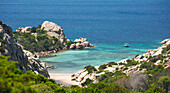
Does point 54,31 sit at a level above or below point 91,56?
above

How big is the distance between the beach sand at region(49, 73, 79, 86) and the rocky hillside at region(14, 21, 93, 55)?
88.8 feet

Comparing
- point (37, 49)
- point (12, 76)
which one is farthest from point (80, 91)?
point (37, 49)

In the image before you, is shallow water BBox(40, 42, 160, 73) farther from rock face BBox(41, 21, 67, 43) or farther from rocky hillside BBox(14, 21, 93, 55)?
rock face BBox(41, 21, 67, 43)

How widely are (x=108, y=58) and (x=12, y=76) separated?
68.3m

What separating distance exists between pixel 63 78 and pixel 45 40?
41.0 meters

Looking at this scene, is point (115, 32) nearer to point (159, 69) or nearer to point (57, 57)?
point (57, 57)

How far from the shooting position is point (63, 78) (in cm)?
6481

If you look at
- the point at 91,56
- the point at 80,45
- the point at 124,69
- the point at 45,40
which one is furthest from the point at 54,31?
the point at 124,69

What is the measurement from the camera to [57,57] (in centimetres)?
8756

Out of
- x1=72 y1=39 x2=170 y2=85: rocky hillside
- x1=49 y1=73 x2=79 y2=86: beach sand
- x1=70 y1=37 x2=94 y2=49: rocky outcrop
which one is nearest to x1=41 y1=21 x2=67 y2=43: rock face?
x1=70 y1=37 x2=94 y2=49: rocky outcrop

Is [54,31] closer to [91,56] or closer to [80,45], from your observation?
[80,45]

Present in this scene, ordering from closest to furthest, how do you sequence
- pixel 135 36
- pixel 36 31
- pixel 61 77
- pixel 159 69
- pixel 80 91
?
pixel 80 91 < pixel 159 69 < pixel 61 77 < pixel 36 31 < pixel 135 36

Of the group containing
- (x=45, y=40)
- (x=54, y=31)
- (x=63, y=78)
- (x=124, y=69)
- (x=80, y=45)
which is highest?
A: (x=54, y=31)

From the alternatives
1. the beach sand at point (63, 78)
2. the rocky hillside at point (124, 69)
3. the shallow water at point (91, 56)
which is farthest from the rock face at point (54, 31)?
the rocky hillside at point (124, 69)
